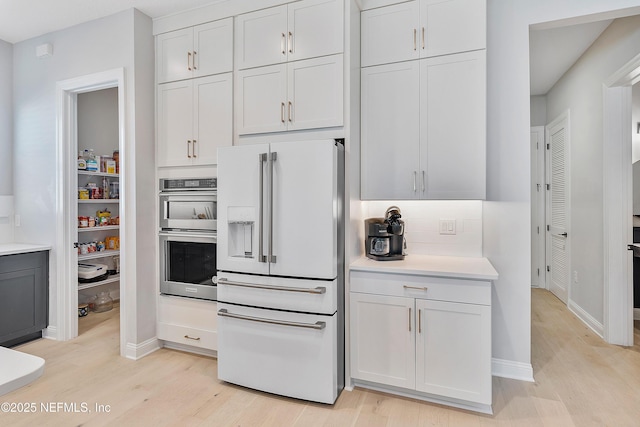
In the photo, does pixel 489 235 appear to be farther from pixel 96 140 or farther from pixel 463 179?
pixel 96 140

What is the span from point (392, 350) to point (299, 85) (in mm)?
1901

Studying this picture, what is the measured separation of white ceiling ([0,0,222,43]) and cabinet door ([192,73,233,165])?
617 millimetres

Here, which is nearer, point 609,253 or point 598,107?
point 609,253

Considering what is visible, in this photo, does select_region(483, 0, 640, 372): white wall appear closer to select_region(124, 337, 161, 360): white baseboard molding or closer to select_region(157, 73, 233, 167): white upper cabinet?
select_region(157, 73, 233, 167): white upper cabinet

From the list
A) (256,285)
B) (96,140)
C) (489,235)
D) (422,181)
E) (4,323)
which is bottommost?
(4,323)

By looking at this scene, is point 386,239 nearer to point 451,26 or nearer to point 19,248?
point 451,26

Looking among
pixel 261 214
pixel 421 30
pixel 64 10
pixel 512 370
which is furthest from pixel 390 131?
pixel 64 10

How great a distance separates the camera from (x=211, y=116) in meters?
2.82

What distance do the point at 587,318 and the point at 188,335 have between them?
3.82 m

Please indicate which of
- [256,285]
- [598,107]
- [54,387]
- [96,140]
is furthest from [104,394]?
[598,107]

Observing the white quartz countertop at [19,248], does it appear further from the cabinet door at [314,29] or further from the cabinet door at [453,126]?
the cabinet door at [453,126]

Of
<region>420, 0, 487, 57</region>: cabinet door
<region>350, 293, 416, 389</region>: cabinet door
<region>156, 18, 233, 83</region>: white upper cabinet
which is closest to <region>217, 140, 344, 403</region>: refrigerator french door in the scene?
<region>350, 293, 416, 389</region>: cabinet door

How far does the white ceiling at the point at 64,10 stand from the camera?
2773 mm

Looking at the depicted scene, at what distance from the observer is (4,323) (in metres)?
2.99
